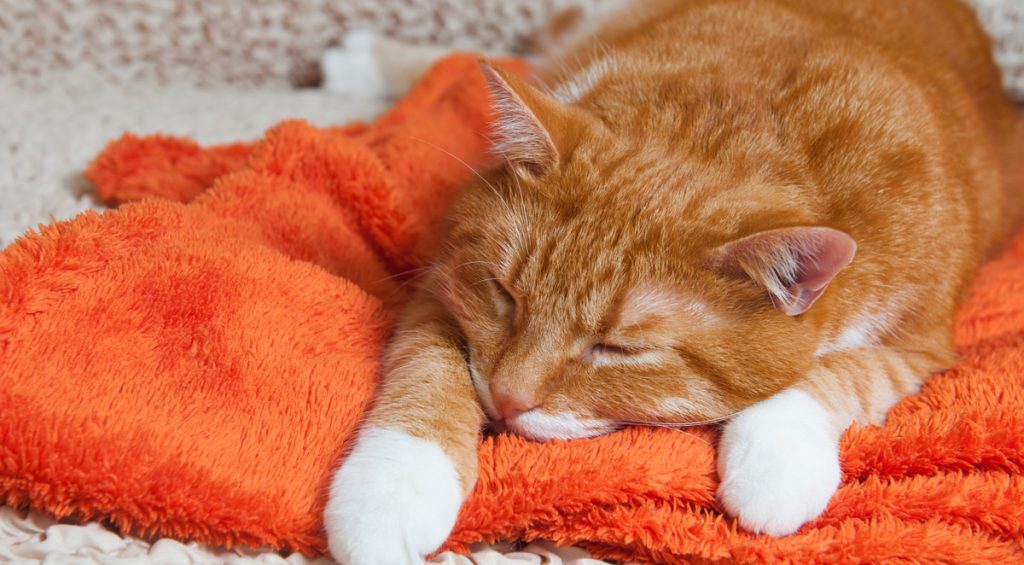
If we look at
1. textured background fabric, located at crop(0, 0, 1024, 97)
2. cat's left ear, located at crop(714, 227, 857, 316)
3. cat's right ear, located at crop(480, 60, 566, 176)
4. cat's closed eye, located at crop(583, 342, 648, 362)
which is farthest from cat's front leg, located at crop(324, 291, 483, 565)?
textured background fabric, located at crop(0, 0, 1024, 97)

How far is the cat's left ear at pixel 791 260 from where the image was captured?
1104 mm

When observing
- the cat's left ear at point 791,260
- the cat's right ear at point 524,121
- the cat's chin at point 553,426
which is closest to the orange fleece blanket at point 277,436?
the cat's chin at point 553,426

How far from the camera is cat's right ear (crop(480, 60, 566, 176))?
1.29 m

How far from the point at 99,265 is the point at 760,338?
102 centimetres

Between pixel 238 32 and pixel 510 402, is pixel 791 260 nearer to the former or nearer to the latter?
pixel 510 402

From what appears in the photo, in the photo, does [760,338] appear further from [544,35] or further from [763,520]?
[544,35]

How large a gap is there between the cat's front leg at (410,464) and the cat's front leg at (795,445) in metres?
0.38

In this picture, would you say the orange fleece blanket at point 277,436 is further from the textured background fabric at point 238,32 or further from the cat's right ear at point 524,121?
the textured background fabric at point 238,32

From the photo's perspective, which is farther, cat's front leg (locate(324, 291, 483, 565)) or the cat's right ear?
the cat's right ear

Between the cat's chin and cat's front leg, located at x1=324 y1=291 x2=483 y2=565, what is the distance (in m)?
0.07

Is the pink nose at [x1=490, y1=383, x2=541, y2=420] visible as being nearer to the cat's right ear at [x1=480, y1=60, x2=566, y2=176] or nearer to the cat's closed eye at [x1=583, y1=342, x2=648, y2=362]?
the cat's closed eye at [x1=583, y1=342, x2=648, y2=362]

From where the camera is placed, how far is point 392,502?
1093mm

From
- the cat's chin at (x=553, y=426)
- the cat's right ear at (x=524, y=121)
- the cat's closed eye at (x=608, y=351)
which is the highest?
the cat's right ear at (x=524, y=121)

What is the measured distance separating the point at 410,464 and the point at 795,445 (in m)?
0.54
